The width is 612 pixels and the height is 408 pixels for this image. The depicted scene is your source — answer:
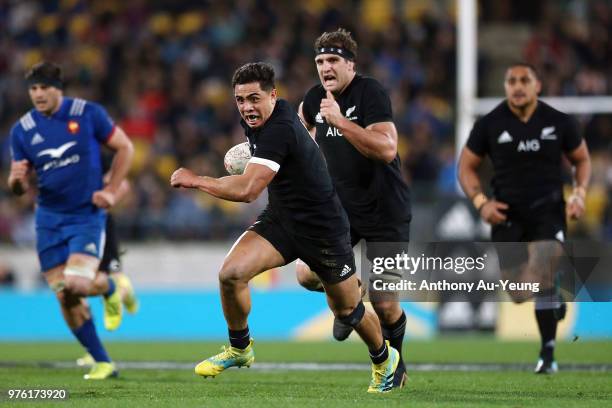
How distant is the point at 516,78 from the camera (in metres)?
9.88

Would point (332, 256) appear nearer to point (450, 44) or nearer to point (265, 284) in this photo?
point (265, 284)

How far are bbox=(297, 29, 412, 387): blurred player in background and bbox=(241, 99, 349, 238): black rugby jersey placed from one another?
67 centimetres

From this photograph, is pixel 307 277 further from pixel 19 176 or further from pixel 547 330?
pixel 19 176

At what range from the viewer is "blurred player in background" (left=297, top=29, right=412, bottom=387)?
27.0 feet

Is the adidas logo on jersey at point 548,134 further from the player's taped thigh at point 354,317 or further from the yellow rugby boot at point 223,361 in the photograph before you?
the yellow rugby boot at point 223,361

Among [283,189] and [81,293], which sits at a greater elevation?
[283,189]

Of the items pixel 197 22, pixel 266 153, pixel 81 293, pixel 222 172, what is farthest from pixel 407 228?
pixel 197 22

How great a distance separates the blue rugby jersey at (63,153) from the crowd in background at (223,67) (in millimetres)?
6887

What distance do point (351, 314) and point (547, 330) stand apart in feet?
9.66

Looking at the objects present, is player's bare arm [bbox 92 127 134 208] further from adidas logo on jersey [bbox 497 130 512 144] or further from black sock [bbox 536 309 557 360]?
black sock [bbox 536 309 557 360]

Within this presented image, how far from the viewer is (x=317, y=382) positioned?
8.84 metres

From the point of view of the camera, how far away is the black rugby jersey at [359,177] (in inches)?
331

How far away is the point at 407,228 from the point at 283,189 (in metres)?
1.55

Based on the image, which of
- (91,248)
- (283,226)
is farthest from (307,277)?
(91,248)
